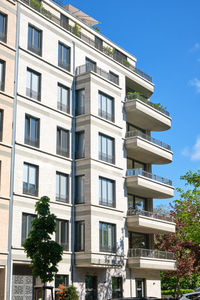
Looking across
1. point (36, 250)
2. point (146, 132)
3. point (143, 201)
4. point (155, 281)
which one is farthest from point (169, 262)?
point (36, 250)

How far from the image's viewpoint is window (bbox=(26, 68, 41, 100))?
111 ft

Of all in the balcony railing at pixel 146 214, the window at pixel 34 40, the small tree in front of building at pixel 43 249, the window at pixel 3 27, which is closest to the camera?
the small tree in front of building at pixel 43 249

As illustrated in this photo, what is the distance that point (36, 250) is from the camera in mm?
25453

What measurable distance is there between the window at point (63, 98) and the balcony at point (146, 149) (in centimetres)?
662

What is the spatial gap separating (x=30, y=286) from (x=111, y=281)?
7.87m

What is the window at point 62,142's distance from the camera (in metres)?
35.4

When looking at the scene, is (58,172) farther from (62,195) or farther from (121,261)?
(121,261)

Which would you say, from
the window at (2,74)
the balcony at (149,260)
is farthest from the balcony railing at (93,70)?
the balcony at (149,260)

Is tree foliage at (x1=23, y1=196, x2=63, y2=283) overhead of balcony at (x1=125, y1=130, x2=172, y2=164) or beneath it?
beneath

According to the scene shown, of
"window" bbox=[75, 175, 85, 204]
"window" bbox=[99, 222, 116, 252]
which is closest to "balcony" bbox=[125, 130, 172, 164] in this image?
"window" bbox=[75, 175, 85, 204]

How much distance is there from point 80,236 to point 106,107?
10.8 m

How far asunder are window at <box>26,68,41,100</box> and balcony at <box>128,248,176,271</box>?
1469cm

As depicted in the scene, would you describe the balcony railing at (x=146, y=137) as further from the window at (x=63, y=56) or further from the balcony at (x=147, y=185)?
the window at (x=63, y=56)

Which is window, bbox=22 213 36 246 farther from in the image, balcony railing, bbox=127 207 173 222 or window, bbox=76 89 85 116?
balcony railing, bbox=127 207 173 222
